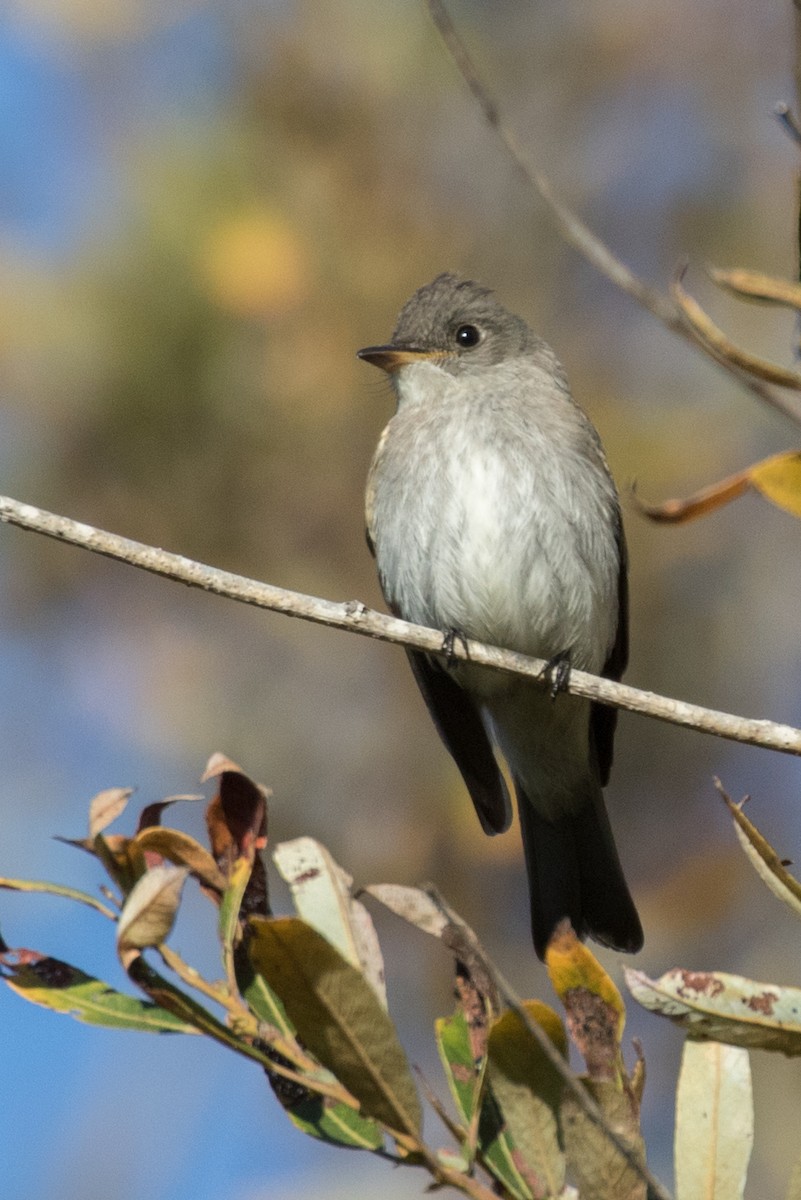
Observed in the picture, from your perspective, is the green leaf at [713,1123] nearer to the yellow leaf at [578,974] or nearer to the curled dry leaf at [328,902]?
the yellow leaf at [578,974]

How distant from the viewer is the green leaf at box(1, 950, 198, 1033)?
1.63 metres

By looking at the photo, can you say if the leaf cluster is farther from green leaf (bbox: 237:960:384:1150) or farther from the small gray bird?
the small gray bird

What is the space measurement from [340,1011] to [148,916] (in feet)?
0.72

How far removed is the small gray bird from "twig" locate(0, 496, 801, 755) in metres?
0.89

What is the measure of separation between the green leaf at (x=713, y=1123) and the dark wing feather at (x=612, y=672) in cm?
264

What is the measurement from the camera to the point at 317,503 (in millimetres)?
5133

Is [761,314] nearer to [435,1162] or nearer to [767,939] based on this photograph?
[767,939]

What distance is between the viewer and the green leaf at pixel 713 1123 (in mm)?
1608

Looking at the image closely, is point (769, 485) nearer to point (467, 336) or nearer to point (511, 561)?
point (511, 561)

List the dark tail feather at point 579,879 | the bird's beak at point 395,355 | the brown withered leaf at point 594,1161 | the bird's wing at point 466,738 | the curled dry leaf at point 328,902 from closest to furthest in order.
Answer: the brown withered leaf at point 594,1161 → the curled dry leaf at point 328,902 → the dark tail feather at point 579,879 → the bird's beak at point 395,355 → the bird's wing at point 466,738

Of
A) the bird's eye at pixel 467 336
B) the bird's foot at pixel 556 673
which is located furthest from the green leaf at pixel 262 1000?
the bird's eye at pixel 467 336

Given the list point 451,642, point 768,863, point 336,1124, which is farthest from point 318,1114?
point 451,642

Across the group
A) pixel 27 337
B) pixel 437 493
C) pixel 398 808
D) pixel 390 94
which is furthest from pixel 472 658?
pixel 390 94

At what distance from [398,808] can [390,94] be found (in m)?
2.57
